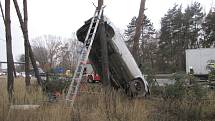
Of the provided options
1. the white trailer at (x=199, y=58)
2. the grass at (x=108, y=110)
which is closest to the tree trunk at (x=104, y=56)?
the grass at (x=108, y=110)

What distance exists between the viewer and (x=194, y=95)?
1084 cm

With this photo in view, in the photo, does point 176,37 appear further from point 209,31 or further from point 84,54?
point 84,54

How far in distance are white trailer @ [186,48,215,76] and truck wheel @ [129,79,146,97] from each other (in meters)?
23.2

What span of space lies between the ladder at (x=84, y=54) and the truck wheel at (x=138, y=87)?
1845 mm

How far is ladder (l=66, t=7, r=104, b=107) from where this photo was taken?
11459 millimetres

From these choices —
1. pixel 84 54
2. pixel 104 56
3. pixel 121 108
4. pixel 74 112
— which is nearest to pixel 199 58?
pixel 104 56

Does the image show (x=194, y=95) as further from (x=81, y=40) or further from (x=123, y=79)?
(x=81, y=40)

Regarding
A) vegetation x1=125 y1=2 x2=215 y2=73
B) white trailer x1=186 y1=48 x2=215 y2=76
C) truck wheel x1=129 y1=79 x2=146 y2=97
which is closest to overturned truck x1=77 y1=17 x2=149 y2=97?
truck wheel x1=129 y1=79 x2=146 y2=97

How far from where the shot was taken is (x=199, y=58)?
36656mm

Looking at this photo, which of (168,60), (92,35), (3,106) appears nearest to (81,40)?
(92,35)

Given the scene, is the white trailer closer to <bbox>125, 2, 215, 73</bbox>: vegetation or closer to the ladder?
the ladder

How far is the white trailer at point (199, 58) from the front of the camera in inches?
1416

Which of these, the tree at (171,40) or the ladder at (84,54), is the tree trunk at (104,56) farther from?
the tree at (171,40)

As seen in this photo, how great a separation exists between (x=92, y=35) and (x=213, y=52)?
24501 millimetres
